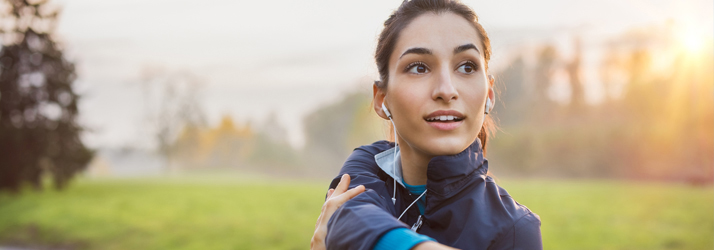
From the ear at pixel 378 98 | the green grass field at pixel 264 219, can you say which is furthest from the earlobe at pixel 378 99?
the green grass field at pixel 264 219

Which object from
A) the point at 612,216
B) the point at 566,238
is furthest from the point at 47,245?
the point at 612,216

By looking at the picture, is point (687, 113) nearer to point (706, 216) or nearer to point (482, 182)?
point (706, 216)

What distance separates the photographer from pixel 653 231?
13.5 metres

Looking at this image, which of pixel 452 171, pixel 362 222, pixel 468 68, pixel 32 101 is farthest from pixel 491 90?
pixel 32 101

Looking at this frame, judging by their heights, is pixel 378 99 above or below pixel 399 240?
above

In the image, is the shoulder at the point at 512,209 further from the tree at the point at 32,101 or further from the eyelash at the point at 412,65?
the tree at the point at 32,101

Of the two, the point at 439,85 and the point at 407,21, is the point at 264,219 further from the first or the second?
the point at 439,85

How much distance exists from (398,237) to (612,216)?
15644 millimetres

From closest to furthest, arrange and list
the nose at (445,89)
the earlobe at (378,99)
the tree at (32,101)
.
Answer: the nose at (445,89)
the earlobe at (378,99)
the tree at (32,101)

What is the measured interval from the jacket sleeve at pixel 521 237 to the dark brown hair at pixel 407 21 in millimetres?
586

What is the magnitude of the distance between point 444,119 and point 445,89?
97mm

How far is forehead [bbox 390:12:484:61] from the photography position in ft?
5.48

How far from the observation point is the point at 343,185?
1.68 m

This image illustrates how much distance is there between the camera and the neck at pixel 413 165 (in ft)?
5.89
